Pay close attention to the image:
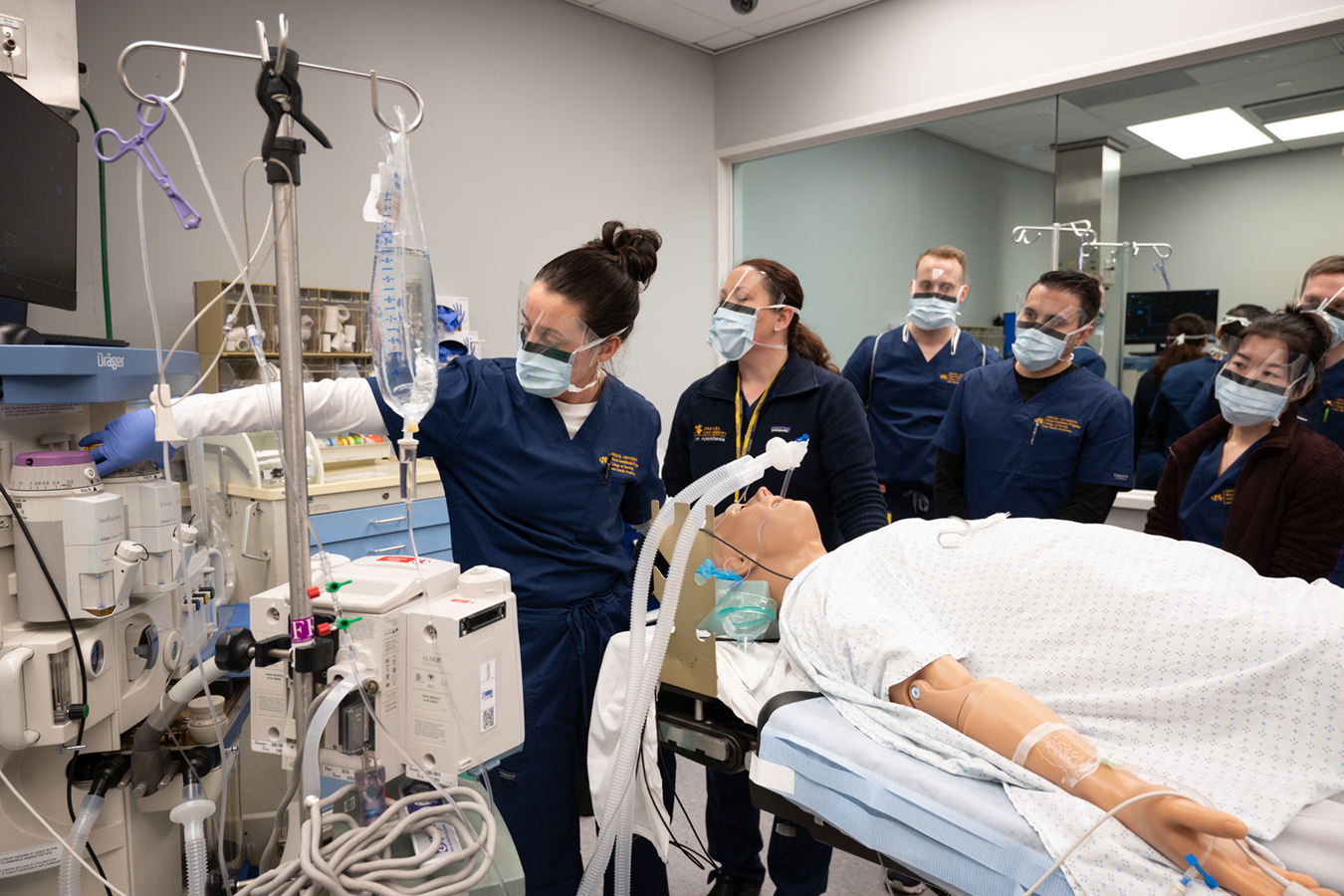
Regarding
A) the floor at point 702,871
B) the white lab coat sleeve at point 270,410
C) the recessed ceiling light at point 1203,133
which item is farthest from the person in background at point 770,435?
the recessed ceiling light at point 1203,133

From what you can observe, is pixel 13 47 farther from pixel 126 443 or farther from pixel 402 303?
pixel 402 303

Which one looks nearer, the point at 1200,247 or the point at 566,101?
the point at 1200,247

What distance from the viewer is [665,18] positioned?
4.19m

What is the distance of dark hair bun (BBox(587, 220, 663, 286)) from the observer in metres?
1.68

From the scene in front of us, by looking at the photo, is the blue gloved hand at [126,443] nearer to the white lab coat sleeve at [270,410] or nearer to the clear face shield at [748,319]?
the white lab coat sleeve at [270,410]

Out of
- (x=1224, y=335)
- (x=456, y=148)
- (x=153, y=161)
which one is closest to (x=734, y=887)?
(x=153, y=161)

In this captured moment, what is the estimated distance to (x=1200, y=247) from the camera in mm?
3350

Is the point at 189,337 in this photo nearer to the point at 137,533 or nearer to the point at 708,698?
the point at 137,533

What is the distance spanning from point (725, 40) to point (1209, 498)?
3.61 meters

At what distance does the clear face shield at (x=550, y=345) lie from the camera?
1.45 m

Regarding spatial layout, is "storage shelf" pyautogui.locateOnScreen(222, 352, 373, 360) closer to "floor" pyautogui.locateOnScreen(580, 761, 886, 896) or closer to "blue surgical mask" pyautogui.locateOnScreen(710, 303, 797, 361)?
"blue surgical mask" pyautogui.locateOnScreen(710, 303, 797, 361)

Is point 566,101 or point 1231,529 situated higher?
point 566,101

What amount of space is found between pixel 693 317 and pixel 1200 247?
244cm

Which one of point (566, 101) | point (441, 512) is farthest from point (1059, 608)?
point (566, 101)
